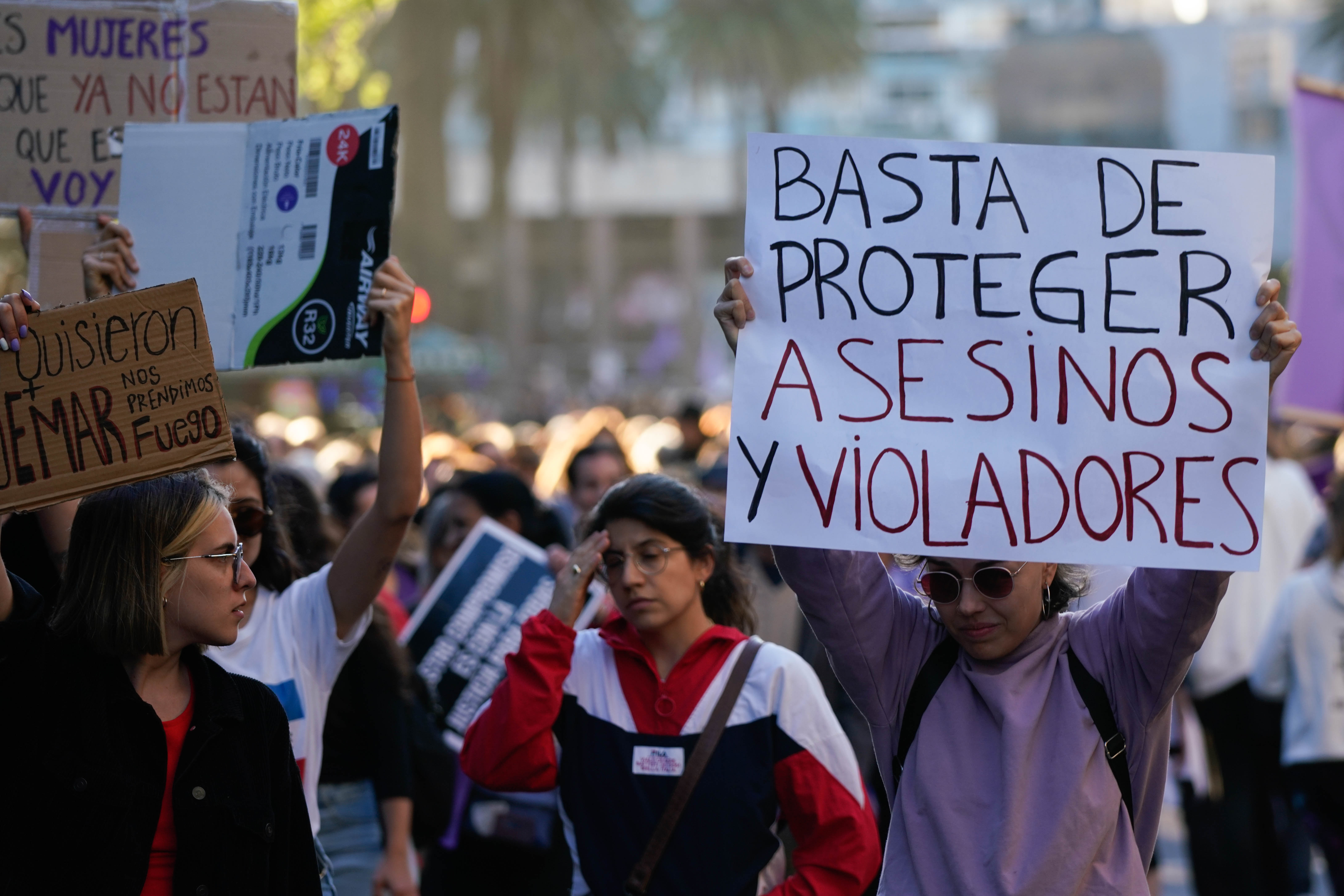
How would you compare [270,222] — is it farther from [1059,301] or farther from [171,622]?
[1059,301]

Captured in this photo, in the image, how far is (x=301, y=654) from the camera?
10.7 ft

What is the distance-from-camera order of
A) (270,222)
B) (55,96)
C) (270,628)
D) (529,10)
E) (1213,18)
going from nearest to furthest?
(270,628)
(270,222)
(55,96)
(529,10)
(1213,18)

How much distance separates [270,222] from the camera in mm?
3529

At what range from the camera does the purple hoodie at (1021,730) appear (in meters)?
2.48

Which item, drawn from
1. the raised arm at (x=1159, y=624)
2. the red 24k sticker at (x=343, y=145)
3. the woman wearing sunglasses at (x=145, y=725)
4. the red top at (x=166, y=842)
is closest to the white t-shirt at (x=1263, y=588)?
the raised arm at (x=1159, y=624)

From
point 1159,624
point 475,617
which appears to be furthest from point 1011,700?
point 475,617

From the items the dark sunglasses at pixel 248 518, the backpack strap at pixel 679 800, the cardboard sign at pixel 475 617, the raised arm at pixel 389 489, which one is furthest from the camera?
the cardboard sign at pixel 475 617

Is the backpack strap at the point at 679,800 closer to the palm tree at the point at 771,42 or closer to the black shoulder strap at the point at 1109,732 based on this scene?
the black shoulder strap at the point at 1109,732

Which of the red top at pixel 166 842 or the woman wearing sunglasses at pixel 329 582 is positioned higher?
the woman wearing sunglasses at pixel 329 582

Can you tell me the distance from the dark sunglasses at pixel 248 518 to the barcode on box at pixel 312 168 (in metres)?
0.65

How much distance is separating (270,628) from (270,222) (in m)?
0.94

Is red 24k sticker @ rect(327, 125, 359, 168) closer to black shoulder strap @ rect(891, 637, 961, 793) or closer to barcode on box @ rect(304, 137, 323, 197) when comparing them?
barcode on box @ rect(304, 137, 323, 197)

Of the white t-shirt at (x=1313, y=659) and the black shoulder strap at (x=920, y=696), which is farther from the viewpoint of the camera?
the white t-shirt at (x=1313, y=659)

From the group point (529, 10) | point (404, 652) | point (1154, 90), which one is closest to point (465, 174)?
point (1154, 90)
